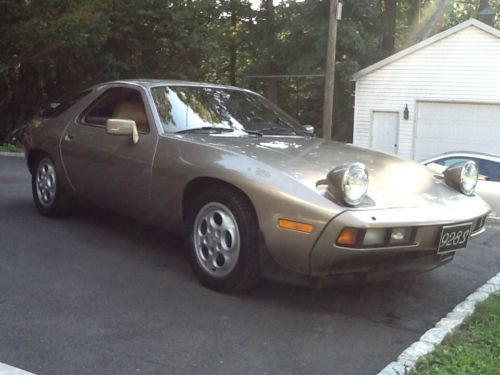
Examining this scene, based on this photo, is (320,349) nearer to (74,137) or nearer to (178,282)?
(178,282)

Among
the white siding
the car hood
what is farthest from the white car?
the white siding

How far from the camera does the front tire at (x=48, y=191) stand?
607 centimetres

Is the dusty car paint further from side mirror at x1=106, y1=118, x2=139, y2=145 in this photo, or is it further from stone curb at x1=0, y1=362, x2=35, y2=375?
stone curb at x1=0, y1=362, x2=35, y2=375

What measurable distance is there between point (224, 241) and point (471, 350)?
168 cm

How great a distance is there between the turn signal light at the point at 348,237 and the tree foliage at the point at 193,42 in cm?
1417

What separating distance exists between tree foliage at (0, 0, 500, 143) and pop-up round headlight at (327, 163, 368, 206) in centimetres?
1397

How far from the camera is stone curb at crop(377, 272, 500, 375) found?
320 cm

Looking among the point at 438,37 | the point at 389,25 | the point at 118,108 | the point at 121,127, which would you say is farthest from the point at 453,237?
the point at 389,25

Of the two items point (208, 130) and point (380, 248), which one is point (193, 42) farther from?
point (380, 248)

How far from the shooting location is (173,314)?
391 cm

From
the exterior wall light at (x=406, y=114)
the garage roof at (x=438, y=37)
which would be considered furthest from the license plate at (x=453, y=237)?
the exterior wall light at (x=406, y=114)

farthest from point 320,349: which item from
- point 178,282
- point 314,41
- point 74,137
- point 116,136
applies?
point 314,41

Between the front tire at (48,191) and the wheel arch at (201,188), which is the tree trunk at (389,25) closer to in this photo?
the front tire at (48,191)

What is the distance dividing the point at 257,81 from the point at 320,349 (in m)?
30.7
